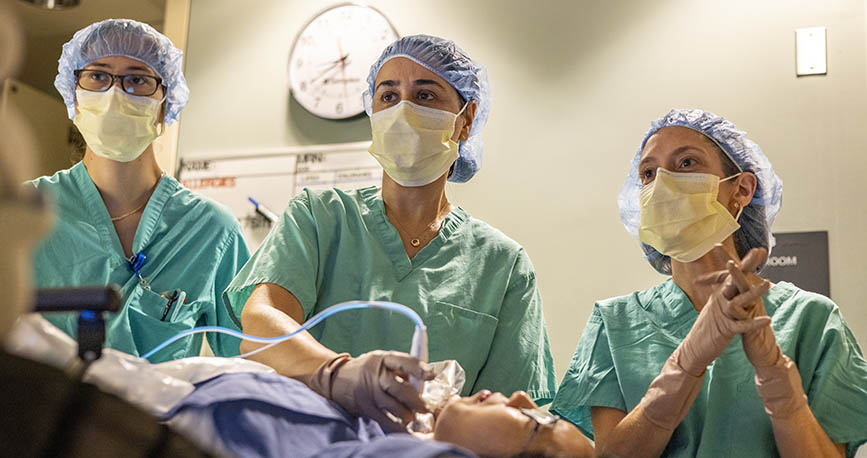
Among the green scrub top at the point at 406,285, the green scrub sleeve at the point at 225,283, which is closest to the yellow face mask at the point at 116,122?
the green scrub sleeve at the point at 225,283

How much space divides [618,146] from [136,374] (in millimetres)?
2018

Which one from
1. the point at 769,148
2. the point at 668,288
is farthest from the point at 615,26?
the point at 668,288

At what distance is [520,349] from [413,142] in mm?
496

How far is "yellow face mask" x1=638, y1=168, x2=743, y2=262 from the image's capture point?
178 centimetres

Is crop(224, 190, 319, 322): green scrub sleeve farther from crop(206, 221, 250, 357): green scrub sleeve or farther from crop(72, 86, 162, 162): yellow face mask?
crop(72, 86, 162, 162): yellow face mask

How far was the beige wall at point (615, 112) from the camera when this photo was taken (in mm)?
2547

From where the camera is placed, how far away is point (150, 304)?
72.7 inches

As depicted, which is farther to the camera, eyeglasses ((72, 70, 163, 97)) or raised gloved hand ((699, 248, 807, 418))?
eyeglasses ((72, 70, 163, 97))

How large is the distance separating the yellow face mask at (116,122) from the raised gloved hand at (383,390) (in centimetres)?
99

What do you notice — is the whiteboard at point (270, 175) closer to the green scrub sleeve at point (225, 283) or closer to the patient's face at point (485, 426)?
the green scrub sleeve at point (225, 283)

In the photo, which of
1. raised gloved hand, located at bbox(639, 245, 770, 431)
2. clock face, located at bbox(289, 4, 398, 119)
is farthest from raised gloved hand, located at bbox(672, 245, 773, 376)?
clock face, located at bbox(289, 4, 398, 119)

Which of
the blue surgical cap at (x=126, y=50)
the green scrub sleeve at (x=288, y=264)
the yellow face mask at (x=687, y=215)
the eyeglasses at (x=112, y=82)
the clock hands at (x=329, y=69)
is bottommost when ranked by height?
the green scrub sleeve at (x=288, y=264)

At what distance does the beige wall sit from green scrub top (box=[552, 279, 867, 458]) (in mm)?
856

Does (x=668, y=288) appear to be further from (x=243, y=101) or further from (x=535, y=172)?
(x=243, y=101)
